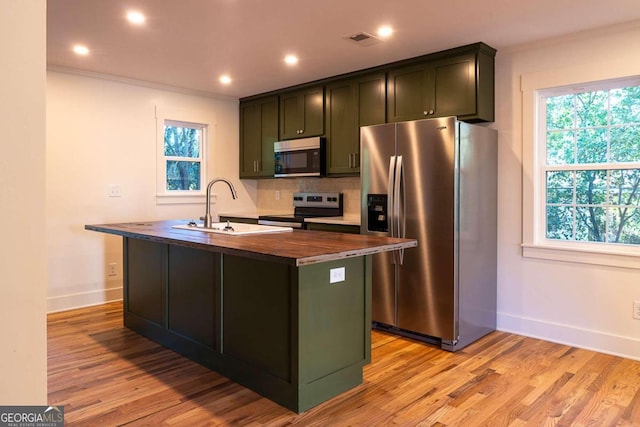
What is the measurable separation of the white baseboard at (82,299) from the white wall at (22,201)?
3917 millimetres

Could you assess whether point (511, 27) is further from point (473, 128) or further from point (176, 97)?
point (176, 97)

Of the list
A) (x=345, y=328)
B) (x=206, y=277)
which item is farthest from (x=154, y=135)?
(x=345, y=328)

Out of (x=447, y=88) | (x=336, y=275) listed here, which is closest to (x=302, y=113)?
(x=447, y=88)

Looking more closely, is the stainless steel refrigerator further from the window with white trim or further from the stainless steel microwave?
the stainless steel microwave

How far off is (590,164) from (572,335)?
1290 mm

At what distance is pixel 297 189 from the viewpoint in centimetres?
550

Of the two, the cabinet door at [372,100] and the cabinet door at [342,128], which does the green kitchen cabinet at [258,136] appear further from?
the cabinet door at [372,100]

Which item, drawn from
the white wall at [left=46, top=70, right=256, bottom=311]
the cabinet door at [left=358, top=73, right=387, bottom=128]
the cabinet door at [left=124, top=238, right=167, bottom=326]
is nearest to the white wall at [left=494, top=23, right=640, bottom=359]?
the cabinet door at [left=358, top=73, right=387, bottom=128]

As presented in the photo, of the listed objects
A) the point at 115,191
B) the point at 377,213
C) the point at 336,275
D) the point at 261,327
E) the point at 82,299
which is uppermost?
the point at 115,191

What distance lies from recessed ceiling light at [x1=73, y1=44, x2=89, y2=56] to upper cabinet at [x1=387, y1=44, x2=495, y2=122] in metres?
2.61

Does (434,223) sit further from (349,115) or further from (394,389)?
(349,115)

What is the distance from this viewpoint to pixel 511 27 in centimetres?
316

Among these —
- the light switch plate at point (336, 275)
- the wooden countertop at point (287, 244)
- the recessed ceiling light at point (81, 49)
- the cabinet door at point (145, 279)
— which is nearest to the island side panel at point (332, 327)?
the light switch plate at point (336, 275)

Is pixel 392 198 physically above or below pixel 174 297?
above
